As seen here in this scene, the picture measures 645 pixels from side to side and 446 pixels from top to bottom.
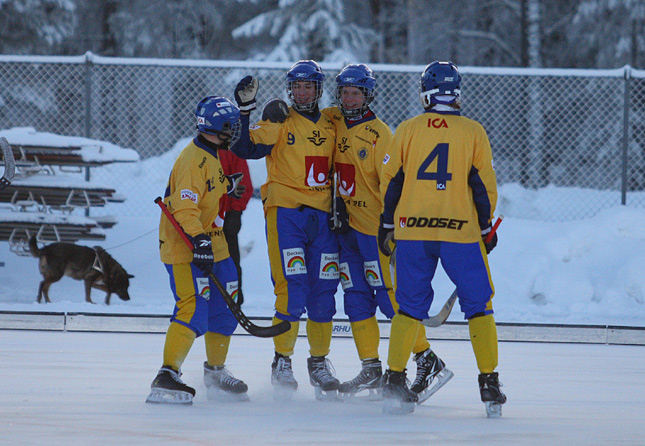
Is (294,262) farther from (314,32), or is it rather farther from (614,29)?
(614,29)

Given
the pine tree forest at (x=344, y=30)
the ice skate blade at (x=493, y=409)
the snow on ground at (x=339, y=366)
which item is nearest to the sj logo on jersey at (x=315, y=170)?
the snow on ground at (x=339, y=366)

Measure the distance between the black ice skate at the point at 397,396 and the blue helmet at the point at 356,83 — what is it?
5.49ft

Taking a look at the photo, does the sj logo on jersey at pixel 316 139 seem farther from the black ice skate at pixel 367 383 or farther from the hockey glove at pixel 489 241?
the black ice skate at pixel 367 383

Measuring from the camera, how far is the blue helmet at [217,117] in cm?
520

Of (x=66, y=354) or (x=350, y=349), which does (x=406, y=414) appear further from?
(x=66, y=354)

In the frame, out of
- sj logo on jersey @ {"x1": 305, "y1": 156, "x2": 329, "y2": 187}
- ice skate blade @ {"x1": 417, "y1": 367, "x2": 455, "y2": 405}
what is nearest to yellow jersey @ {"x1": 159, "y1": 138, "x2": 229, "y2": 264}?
sj logo on jersey @ {"x1": 305, "y1": 156, "x2": 329, "y2": 187}

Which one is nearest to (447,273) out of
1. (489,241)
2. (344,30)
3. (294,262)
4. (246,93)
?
(489,241)

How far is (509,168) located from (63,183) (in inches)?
333

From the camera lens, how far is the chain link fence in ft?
41.2

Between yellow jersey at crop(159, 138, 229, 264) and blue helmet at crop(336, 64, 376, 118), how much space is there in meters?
0.91

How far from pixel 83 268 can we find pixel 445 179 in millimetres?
5335

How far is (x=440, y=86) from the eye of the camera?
494 cm

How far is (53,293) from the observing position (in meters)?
9.88

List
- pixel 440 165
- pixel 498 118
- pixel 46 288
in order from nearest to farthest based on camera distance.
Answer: pixel 440 165 < pixel 46 288 < pixel 498 118
